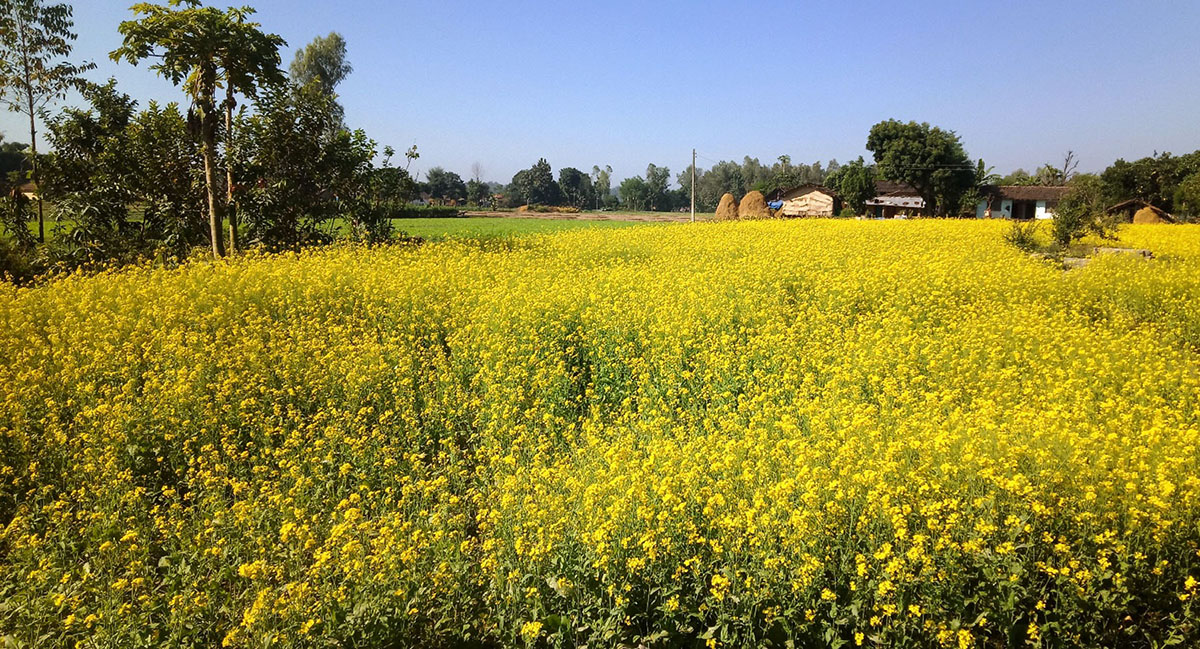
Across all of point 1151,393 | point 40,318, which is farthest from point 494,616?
point 40,318

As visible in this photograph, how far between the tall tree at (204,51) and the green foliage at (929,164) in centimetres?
4897

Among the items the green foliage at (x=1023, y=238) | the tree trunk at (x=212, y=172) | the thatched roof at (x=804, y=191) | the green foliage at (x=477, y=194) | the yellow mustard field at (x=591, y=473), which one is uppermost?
the green foliage at (x=477, y=194)

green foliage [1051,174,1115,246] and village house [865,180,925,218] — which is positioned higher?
village house [865,180,925,218]

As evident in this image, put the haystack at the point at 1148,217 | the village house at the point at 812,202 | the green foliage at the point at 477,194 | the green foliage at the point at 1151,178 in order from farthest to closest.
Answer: the green foliage at the point at 477,194 < the village house at the point at 812,202 < the green foliage at the point at 1151,178 < the haystack at the point at 1148,217

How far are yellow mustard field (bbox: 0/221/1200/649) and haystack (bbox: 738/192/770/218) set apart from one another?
3162 centimetres

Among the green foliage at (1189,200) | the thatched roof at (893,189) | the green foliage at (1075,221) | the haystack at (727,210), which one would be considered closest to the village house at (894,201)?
the thatched roof at (893,189)

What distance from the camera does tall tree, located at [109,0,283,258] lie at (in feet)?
33.6

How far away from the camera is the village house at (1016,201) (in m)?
49.0

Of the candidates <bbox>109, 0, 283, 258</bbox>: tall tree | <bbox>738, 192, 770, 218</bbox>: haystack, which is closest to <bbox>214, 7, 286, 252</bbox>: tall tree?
<bbox>109, 0, 283, 258</bbox>: tall tree

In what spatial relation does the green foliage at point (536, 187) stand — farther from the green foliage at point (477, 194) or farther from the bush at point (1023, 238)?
the bush at point (1023, 238)

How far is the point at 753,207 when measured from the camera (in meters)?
39.6

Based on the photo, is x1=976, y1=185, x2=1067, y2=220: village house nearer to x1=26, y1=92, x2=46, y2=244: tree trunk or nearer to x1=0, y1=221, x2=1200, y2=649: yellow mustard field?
x1=0, y1=221, x2=1200, y2=649: yellow mustard field

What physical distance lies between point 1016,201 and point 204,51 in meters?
57.7

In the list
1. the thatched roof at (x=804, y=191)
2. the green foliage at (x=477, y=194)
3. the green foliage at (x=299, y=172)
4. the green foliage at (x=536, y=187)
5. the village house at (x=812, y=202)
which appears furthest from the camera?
the green foliage at (x=536, y=187)
